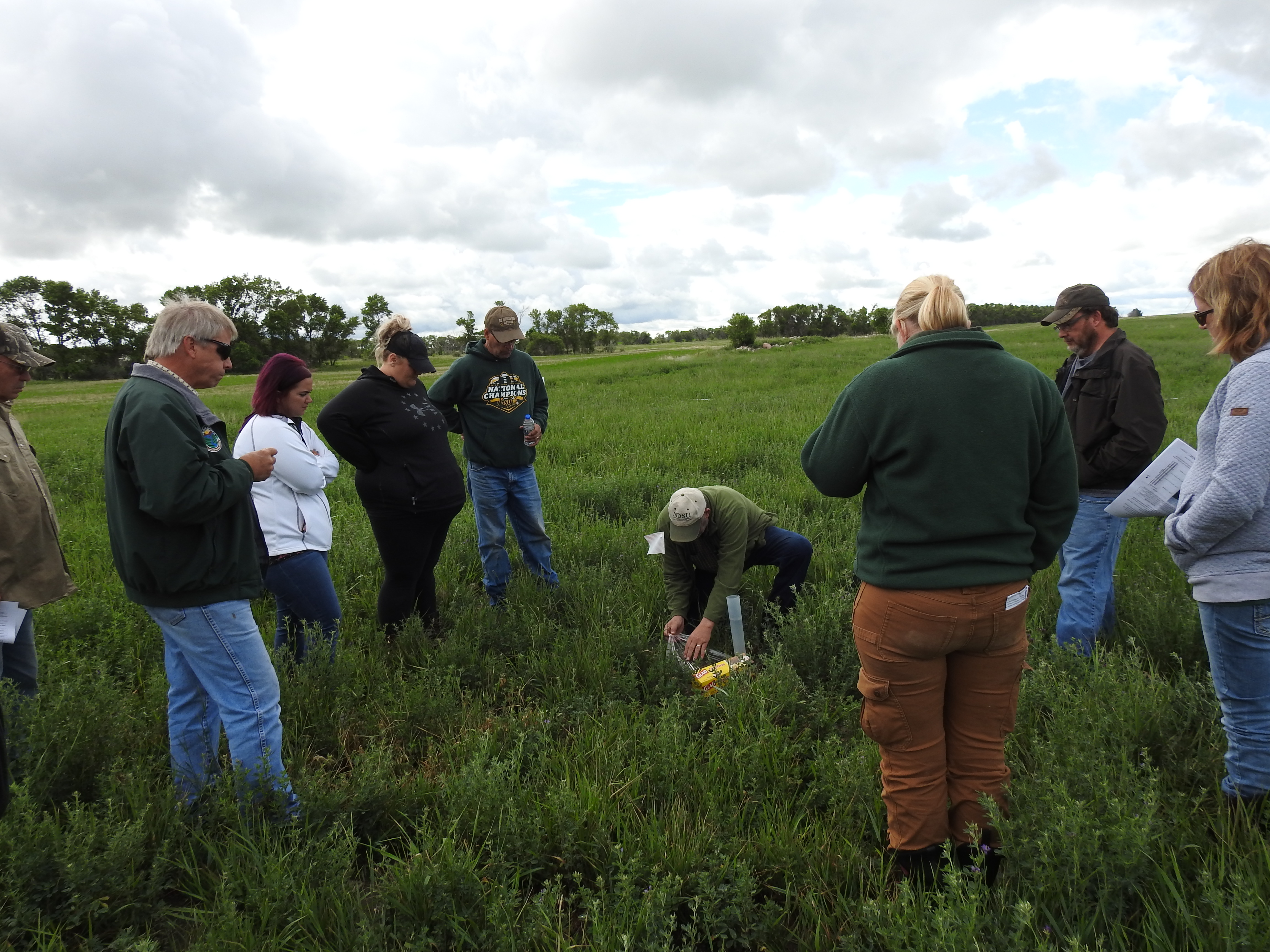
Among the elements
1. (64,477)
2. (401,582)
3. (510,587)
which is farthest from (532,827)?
(64,477)

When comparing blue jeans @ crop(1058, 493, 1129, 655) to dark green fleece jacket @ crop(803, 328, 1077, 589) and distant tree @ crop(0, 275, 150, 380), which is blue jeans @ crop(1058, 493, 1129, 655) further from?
distant tree @ crop(0, 275, 150, 380)

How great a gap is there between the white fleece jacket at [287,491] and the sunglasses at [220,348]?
830 mm

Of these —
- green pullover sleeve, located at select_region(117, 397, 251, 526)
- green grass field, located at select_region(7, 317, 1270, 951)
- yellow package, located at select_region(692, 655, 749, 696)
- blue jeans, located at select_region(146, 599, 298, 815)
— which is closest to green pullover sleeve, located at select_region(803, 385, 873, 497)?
green grass field, located at select_region(7, 317, 1270, 951)

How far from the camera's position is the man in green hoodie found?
16.3 ft

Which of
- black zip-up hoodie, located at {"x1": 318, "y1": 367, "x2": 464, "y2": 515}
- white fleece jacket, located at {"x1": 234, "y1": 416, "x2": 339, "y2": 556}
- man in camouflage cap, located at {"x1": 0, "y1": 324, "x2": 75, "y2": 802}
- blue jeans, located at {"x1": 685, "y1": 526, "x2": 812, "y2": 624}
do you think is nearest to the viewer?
man in camouflage cap, located at {"x1": 0, "y1": 324, "x2": 75, "y2": 802}

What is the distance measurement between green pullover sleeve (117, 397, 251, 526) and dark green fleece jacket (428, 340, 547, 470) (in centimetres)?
255

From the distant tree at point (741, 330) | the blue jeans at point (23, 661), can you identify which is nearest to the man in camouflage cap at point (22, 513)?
the blue jeans at point (23, 661)

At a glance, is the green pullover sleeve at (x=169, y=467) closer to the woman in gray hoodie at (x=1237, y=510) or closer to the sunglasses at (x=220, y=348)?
the sunglasses at (x=220, y=348)

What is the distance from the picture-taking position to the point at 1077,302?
148 inches

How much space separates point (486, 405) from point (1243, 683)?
4.23m

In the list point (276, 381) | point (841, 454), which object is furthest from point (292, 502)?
point (841, 454)

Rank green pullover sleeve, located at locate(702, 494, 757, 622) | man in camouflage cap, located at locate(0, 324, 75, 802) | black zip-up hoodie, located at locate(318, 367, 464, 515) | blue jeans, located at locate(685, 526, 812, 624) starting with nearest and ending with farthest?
man in camouflage cap, located at locate(0, 324, 75, 802), black zip-up hoodie, located at locate(318, 367, 464, 515), green pullover sleeve, located at locate(702, 494, 757, 622), blue jeans, located at locate(685, 526, 812, 624)

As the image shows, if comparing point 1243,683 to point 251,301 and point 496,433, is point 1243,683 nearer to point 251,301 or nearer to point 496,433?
point 496,433

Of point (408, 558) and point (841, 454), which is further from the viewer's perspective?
point (408, 558)
